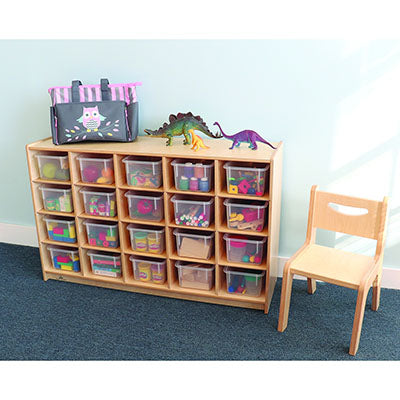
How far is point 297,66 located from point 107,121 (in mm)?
1083

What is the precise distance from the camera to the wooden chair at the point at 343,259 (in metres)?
2.18

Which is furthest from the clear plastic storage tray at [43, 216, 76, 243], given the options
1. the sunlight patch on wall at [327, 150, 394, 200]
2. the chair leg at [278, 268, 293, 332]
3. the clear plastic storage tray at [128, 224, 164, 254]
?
the sunlight patch on wall at [327, 150, 394, 200]

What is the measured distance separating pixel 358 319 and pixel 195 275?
0.93 meters

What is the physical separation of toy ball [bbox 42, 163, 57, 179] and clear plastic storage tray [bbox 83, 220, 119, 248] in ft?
1.11

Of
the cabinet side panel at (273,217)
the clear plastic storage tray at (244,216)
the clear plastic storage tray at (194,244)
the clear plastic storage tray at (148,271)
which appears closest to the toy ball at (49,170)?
the clear plastic storage tray at (148,271)

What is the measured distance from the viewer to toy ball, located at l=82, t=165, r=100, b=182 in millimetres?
2672

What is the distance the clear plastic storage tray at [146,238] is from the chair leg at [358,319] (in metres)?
1.11

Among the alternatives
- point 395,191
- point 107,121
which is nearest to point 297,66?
point 395,191

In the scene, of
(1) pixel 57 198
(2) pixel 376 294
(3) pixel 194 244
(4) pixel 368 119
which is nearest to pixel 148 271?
(3) pixel 194 244

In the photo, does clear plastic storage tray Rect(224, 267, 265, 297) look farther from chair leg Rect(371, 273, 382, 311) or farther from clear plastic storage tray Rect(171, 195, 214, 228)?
chair leg Rect(371, 273, 382, 311)

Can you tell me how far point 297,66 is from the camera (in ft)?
8.23

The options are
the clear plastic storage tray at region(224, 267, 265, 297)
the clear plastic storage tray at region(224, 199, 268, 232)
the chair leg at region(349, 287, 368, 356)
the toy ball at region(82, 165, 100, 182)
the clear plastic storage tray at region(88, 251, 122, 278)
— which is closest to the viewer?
the chair leg at region(349, 287, 368, 356)

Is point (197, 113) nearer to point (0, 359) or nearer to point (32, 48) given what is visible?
point (32, 48)

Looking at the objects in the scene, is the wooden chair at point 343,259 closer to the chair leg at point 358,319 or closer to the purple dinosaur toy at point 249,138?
the chair leg at point 358,319
